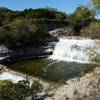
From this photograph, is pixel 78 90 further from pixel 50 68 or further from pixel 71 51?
pixel 71 51

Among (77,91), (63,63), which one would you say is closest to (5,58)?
(63,63)

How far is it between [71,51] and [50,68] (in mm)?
4436

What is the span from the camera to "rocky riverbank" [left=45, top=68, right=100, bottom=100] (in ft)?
37.3

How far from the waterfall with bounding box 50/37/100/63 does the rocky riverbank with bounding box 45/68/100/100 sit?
7283 millimetres

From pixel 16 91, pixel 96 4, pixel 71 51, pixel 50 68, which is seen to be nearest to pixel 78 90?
pixel 16 91

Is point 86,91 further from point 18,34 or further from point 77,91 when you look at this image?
point 18,34

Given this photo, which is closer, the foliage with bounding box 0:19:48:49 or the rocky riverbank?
the rocky riverbank

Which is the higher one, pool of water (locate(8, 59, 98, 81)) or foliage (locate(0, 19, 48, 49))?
foliage (locate(0, 19, 48, 49))

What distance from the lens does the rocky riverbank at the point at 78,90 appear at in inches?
448

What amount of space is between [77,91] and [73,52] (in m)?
11.2

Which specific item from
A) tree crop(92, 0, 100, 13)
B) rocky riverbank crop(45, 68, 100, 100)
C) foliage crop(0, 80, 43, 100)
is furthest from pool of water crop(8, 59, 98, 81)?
tree crop(92, 0, 100, 13)

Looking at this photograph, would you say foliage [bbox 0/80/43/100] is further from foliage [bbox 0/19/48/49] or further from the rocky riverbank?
foliage [bbox 0/19/48/49]

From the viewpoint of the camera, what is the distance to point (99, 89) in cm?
1220

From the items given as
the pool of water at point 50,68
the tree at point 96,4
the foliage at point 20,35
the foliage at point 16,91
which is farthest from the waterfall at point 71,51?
the tree at point 96,4
